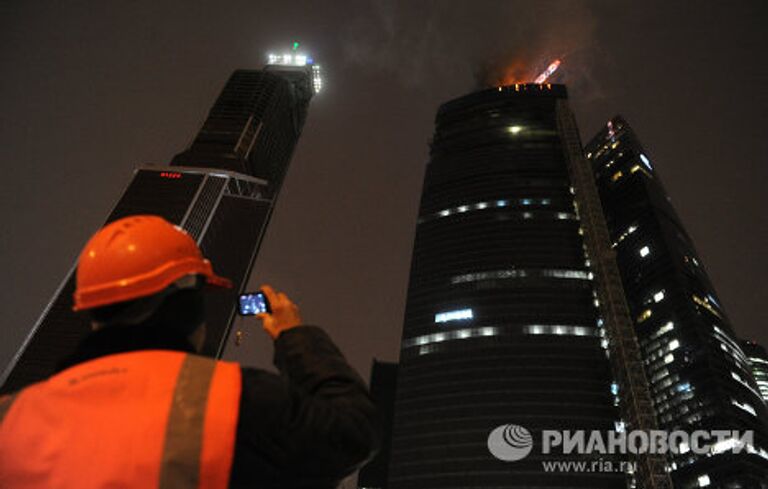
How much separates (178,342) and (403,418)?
8953 centimetres

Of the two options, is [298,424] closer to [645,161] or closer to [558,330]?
[558,330]

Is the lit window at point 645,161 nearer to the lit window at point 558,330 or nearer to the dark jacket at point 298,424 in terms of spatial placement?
the lit window at point 558,330

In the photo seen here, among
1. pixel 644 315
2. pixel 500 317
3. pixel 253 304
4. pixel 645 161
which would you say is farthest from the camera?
pixel 645 161

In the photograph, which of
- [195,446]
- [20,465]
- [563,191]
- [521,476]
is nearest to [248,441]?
[195,446]

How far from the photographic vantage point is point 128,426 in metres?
1.47

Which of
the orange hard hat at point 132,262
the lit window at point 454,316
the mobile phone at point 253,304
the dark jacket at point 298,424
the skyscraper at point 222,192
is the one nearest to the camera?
the dark jacket at point 298,424

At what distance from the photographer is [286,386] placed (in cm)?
159

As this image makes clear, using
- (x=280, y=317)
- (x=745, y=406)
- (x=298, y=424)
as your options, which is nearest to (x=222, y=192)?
(x=280, y=317)

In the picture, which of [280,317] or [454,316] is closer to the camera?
[280,317]

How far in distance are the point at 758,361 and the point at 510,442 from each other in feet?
349

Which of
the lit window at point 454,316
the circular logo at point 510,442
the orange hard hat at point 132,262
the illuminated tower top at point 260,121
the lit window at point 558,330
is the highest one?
the illuminated tower top at point 260,121

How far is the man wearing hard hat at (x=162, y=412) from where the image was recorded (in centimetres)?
143

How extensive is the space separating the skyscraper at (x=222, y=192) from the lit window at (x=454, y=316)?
41.1 meters

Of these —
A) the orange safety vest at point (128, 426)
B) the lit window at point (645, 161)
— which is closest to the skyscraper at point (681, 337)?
the lit window at point (645, 161)
